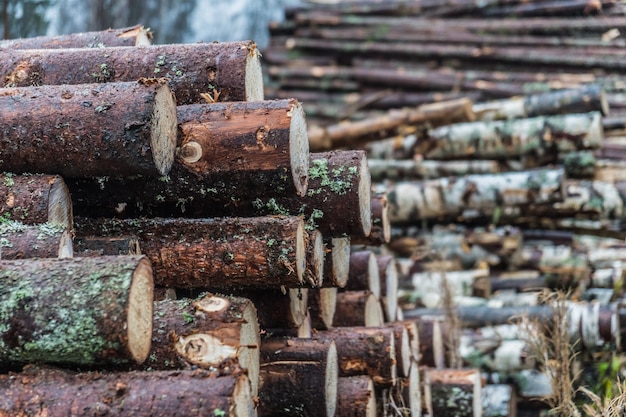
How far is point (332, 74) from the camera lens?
8719 millimetres

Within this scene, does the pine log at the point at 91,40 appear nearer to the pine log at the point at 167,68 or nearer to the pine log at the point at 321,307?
the pine log at the point at 167,68

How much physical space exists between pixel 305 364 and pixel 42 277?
44.8 inches

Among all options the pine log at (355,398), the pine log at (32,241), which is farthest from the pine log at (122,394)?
the pine log at (355,398)

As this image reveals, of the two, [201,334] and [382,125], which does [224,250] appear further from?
[382,125]

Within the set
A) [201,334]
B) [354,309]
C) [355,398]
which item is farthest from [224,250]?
[354,309]

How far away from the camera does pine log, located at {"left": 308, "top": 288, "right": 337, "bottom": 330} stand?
3455 mm

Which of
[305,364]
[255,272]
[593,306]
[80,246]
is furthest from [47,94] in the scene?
[593,306]

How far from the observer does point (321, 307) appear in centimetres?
346

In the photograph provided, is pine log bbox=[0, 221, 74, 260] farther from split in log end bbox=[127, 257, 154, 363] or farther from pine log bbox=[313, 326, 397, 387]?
pine log bbox=[313, 326, 397, 387]

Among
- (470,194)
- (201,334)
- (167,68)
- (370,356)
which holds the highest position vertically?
(167,68)

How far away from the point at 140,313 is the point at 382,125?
4230mm

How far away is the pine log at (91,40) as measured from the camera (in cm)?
353

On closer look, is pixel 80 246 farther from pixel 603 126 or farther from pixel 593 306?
pixel 603 126

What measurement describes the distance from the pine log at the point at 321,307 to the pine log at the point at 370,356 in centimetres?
9
